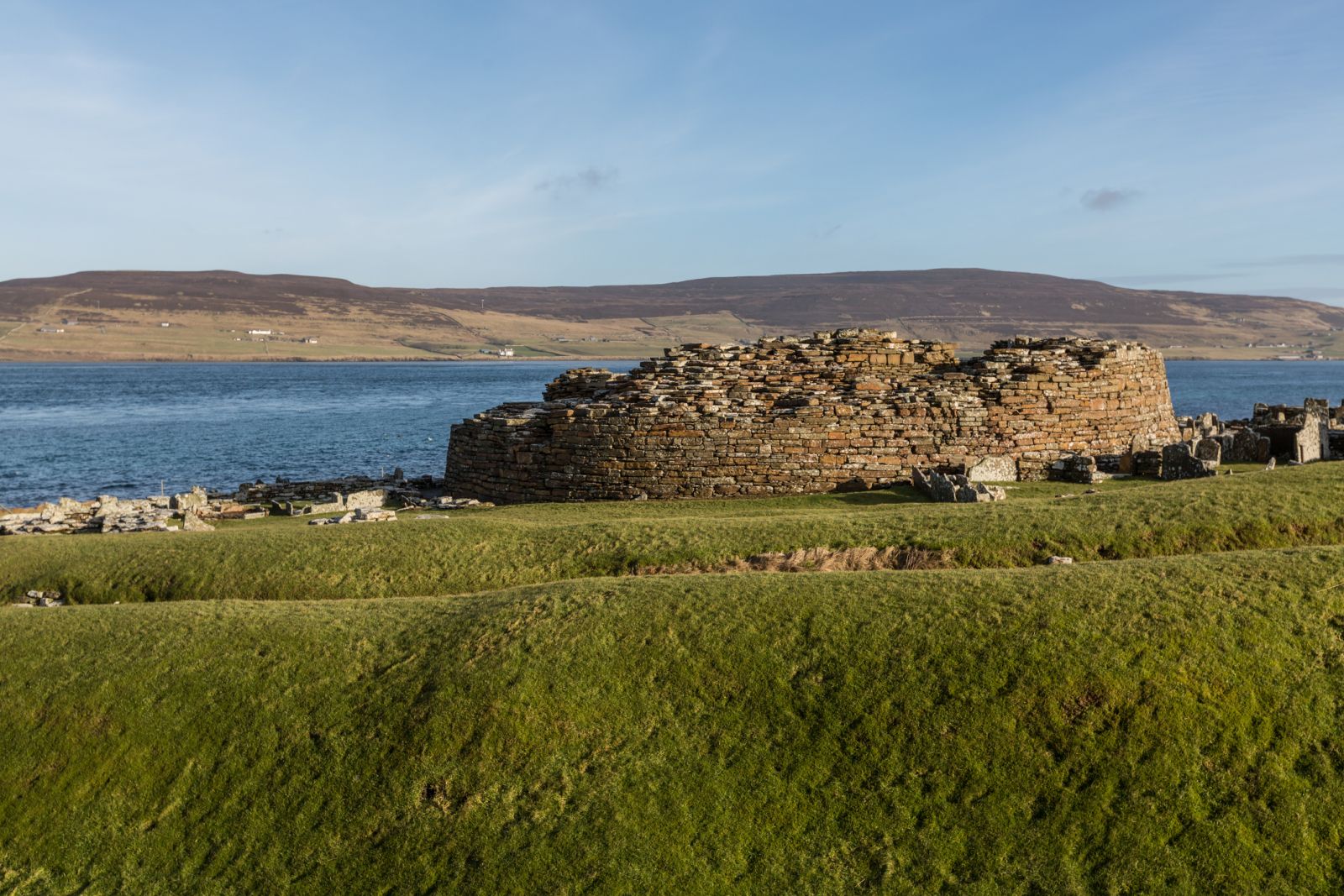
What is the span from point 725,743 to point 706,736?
0.22 m

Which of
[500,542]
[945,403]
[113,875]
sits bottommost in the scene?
[113,875]

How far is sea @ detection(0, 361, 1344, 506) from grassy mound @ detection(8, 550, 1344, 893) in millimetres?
36379

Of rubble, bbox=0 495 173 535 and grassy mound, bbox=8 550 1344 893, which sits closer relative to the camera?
grassy mound, bbox=8 550 1344 893

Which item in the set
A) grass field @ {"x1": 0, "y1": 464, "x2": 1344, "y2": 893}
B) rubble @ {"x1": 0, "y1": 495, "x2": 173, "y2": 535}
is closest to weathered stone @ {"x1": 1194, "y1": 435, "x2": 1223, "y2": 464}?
grass field @ {"x1": 0, "y1": 464, "x2": 1344, "y2": 893}

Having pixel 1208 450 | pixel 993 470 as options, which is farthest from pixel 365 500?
pixel 1208 450

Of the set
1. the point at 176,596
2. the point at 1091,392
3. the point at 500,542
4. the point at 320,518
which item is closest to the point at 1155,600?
the point at 500,542

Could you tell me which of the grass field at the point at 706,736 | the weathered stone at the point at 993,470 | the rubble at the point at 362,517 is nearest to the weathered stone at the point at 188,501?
the rubble at the point at 362,517

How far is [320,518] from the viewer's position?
79.6 ft

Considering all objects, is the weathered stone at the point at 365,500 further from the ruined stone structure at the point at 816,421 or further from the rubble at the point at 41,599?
the rubble at the point at 41,599

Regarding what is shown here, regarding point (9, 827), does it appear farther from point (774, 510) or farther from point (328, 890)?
point (774, 510)

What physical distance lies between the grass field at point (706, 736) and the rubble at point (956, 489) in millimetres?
7541

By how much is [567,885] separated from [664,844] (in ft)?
3.21

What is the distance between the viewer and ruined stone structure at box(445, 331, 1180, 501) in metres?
25.7

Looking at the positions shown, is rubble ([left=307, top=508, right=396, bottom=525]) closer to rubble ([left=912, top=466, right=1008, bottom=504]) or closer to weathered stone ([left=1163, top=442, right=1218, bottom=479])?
rubble ([left=912, top=466, right=1008, bottom=504])
